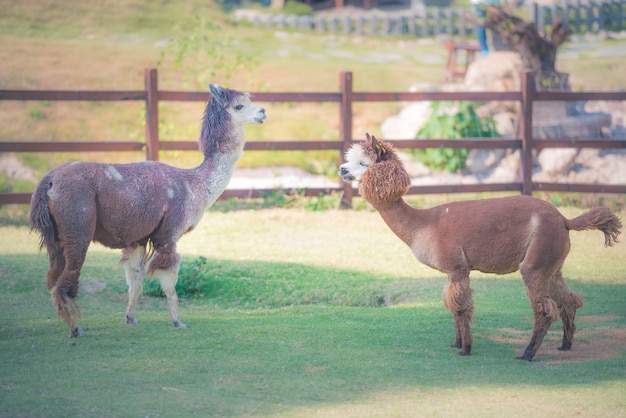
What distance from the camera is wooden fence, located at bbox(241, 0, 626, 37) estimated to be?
31062 millimetres

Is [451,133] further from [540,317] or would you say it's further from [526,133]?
[540,317]

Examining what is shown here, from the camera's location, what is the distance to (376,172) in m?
6.60

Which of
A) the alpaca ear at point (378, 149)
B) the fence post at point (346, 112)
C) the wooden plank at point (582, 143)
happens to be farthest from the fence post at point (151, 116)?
the alpaca ear at point (378, 149)

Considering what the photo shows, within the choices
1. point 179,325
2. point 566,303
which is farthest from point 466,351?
point 179,325

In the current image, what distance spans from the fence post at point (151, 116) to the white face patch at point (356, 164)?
21.8 ft

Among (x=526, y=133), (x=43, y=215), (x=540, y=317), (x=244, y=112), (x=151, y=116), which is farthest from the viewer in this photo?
(x=526, y=133)

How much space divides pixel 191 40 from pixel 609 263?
31.2 feet

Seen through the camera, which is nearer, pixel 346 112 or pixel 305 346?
pixel 305 346

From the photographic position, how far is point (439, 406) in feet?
17.4

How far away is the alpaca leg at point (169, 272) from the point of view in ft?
23.3

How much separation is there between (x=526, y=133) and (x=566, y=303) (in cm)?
767

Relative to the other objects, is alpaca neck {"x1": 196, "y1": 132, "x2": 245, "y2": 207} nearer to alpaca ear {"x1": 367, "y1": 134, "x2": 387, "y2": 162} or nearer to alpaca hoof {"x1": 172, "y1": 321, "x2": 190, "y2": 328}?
alpaca hoof {"x1": 172, "y1": 321, "x2": 190, "y2": 328}

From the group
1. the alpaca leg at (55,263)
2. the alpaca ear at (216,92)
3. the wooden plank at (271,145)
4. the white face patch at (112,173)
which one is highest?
the alpaca ear at (216,92)

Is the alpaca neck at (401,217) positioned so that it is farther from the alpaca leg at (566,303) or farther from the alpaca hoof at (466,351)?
the alpaca leg at (566,303)
